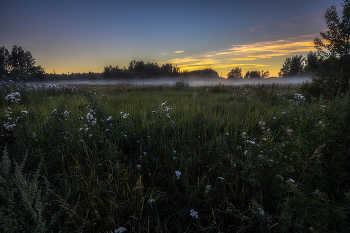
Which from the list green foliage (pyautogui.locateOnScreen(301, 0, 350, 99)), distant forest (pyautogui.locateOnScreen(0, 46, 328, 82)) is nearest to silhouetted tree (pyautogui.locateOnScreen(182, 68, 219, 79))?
distant forest (pyautogui.locateOnScreen(0, 46, 328, 82))

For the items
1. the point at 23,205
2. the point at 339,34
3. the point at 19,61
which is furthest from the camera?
the point at 19,61

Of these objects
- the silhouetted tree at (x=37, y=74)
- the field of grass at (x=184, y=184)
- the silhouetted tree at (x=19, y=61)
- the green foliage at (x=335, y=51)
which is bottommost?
the field of grass at (x=184, y=184)

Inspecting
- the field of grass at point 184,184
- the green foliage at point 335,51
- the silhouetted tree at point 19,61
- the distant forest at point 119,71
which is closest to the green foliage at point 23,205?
the field of grass at point 184,184

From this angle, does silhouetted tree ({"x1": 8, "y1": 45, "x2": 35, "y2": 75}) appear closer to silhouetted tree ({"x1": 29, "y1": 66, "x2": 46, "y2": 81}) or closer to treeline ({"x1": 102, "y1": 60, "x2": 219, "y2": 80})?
silhouetted tree ({"x1": 29, "y1": 66, "x2": 46, "y2": 81})

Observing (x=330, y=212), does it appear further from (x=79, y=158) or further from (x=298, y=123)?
(x=79, y=158)

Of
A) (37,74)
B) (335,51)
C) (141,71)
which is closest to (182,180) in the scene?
(335,51)

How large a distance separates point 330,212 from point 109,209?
179 cm

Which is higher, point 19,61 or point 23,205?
point 19,61

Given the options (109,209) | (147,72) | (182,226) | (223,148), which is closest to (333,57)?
(223,148)

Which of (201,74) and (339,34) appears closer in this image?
(339,34)

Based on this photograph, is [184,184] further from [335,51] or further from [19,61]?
[19,61]

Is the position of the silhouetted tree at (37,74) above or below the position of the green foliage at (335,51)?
above

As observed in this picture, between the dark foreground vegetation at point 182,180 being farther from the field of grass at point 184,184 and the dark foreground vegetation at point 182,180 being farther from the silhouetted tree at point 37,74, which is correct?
the silhouetted tree at point 37,74

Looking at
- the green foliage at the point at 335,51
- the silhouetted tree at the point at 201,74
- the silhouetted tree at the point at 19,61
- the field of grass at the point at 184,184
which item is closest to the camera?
the field of grass at the point at 184,184
